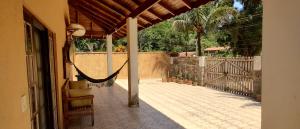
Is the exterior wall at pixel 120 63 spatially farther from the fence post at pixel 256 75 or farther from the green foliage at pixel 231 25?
the fence post at pixel 256 75

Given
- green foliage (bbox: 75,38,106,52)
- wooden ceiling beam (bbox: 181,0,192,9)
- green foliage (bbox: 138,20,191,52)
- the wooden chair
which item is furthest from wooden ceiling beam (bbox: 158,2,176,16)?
green foliage (bbox: 75,38,106,52)

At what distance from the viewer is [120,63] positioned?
13805mm

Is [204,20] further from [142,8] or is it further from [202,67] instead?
[142,8]

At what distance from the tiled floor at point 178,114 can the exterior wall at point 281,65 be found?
320 cm

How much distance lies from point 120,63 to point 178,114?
8688mm

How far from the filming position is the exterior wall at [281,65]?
4.04 feet

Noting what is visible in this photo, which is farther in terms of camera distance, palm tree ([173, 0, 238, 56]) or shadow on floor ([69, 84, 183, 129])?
palm tree ([173, 0, 238, 56])

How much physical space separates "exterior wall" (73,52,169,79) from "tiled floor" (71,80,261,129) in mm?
5806

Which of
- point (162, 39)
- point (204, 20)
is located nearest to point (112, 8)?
point (204, 20)

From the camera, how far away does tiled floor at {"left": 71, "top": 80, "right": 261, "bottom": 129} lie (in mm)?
4668

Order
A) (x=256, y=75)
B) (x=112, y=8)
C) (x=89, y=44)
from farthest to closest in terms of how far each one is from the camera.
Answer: (x=89, y=44) → (x=256, y=75) → (x=112, y=8)

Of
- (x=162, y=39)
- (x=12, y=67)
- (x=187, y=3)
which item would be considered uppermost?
(x=162, y=39)

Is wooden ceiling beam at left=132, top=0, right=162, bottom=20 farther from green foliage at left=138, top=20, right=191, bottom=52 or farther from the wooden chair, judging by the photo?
green foliage at left=138, top=20, right=191, bottom=52

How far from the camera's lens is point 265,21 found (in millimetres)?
1428
